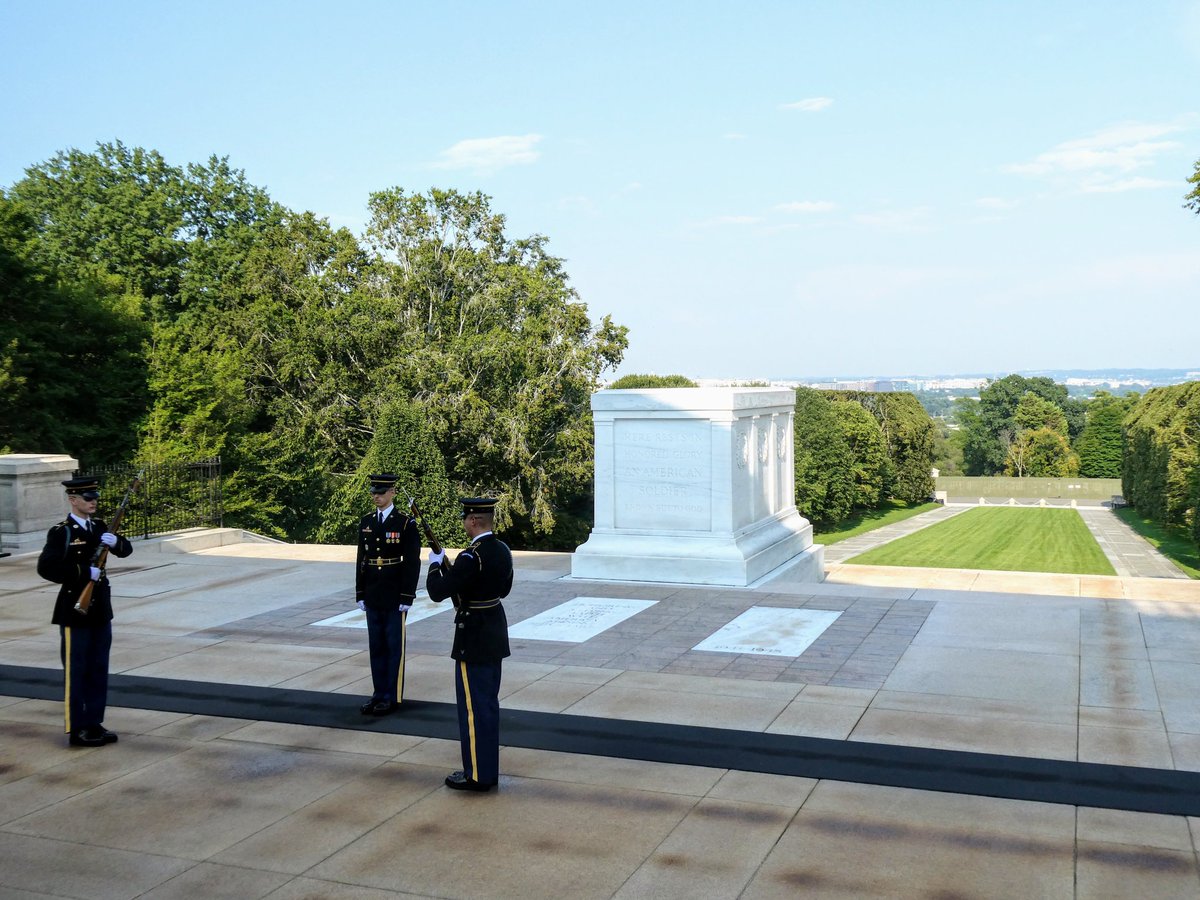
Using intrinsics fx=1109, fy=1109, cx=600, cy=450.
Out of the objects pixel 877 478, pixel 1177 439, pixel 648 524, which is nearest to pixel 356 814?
pixel 648 524

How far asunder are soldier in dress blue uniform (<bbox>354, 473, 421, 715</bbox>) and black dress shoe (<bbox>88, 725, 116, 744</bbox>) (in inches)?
61.8

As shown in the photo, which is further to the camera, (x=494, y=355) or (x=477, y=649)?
(x=494, y=355)

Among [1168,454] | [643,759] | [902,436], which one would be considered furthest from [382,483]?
[902,436]

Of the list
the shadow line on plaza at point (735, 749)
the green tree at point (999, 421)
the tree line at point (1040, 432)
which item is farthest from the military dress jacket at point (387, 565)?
the green tree at point (999, 421)

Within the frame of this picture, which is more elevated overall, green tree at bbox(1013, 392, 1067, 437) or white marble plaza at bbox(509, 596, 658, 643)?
green tree at bbox(1013, 392, 1067, 437)

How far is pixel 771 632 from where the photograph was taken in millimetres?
10219

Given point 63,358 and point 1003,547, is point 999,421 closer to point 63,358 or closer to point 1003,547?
point 1003,547

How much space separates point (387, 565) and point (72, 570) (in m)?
1.98

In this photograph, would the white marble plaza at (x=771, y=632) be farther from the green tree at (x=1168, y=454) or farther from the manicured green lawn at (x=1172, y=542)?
the manicured green lawn at (x=1172, y=542)

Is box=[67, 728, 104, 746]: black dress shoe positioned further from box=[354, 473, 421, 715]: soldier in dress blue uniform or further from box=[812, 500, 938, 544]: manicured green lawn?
box=[812, 500, 938, 544]: manicured green lawn

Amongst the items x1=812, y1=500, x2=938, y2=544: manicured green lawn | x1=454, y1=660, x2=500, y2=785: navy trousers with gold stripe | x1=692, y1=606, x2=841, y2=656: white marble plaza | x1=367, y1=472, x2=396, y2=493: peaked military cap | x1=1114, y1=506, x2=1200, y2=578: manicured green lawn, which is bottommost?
x1=812, y1=500, x2=938, y2=544: manicured green lawn

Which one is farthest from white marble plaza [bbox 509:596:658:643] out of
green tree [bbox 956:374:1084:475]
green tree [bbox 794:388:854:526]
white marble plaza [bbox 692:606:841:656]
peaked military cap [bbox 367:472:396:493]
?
green tree [bbox 956:374:1084:475]

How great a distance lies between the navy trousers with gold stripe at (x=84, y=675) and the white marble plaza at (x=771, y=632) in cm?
476

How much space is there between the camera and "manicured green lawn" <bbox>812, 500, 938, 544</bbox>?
66.6m
